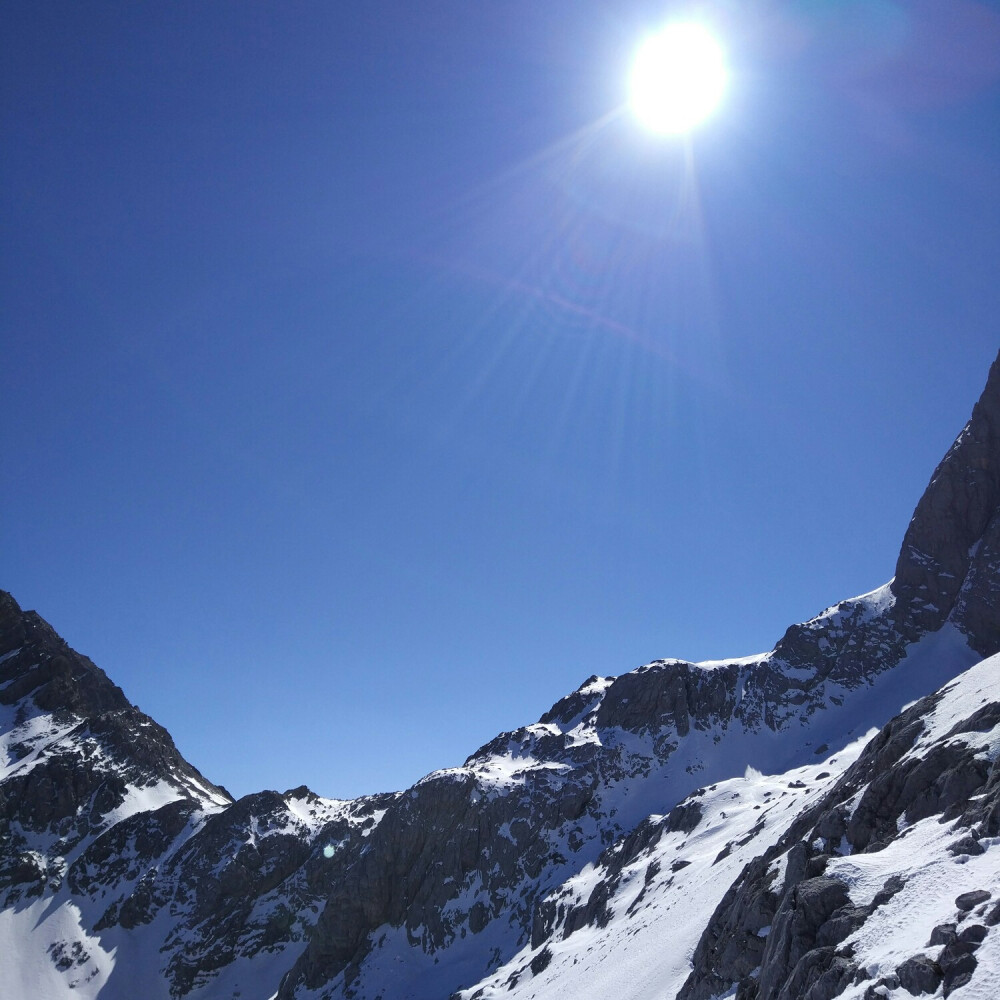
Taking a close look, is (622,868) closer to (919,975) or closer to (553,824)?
(553,824)

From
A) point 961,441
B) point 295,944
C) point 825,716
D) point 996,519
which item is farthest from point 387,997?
point 961,441

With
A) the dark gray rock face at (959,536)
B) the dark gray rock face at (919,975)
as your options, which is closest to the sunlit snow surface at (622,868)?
the dark gray rock face at (919,975)

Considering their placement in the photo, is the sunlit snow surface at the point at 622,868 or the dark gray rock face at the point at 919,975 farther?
the sunlit snow surface at the point at 622,868

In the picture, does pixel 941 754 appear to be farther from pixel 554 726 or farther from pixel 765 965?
pixel 554 726

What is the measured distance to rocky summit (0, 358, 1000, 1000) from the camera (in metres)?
37.6

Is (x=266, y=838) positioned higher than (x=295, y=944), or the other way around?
(x=266, y=838)

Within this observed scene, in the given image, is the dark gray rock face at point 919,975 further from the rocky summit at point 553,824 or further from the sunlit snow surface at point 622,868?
the rocky summit at point 553,824

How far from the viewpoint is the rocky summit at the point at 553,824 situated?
37.6 metres

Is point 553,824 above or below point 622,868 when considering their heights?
above

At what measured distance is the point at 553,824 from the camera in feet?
347

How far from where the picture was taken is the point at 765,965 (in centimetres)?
2450

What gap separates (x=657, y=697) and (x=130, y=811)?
384 feet

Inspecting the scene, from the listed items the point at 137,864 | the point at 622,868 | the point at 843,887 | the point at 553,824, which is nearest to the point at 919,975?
the point at 843,887

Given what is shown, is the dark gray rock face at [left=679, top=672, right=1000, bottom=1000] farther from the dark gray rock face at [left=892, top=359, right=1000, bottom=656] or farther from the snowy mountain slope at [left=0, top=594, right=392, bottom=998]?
the snowy mountain slope at [left=0, top=594, right=392, bottom=998]
